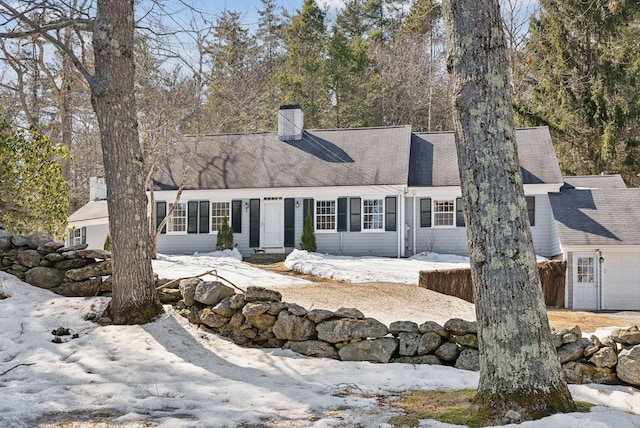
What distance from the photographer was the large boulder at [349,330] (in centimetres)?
609

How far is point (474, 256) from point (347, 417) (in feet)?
4.80

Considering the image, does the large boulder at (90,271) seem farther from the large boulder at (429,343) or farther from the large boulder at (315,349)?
the large boulder at (429,343)

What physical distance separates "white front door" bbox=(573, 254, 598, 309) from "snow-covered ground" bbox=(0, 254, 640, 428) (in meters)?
11.3

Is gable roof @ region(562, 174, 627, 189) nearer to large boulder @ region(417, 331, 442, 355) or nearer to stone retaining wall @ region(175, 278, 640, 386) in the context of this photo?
stone retaining wall @ region(175, 278, 640, 386)

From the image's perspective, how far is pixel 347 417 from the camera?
4125 millimetres

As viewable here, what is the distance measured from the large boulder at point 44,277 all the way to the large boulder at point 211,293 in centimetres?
228

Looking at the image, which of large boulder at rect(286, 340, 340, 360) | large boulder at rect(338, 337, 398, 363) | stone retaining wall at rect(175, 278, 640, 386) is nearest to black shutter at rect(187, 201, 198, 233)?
→ stone retaining wall at rect(175, 278, 640, 386)

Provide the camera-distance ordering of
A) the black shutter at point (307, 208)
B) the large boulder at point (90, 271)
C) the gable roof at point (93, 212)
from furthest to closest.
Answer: the gable roof at point (93, 212)
the black shutter at point (307, 208)
the large boulder at point (90, 271)

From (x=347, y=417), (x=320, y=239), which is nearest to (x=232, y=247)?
(x=320, y=239)

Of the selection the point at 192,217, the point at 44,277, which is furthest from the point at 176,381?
the point at 192,217

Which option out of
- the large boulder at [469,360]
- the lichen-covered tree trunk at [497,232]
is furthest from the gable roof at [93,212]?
the lichen-covered tree trunk at [497,232]

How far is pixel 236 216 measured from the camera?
20328 mm

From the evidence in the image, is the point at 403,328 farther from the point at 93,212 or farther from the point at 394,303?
the point at 93,212

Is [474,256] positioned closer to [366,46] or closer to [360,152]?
[360,152]
